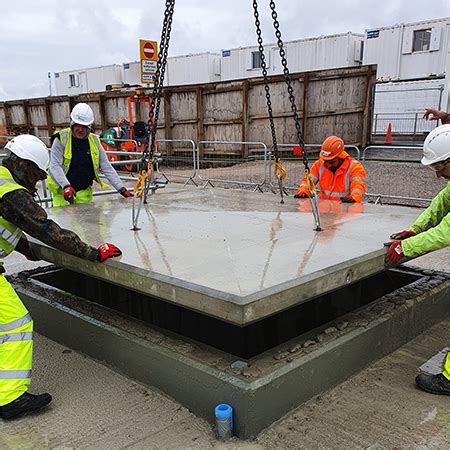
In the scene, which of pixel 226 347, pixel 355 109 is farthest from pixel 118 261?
pixel 355 109

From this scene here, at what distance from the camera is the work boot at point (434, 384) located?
3131 mm

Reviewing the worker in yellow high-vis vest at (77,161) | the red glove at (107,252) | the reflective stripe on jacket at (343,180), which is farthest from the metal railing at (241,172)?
the red glove at (107,252)

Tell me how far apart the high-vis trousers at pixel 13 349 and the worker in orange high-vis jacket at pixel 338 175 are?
3347 mm

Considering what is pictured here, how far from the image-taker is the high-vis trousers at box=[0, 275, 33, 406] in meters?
2.90

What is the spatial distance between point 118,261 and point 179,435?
114 cm

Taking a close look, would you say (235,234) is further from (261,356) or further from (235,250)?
(261,356)

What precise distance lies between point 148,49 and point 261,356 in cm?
1004

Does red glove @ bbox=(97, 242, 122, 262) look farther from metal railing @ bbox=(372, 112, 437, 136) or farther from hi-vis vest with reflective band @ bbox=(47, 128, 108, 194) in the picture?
metal railing @ bbox=(372, 112, 437, 136)

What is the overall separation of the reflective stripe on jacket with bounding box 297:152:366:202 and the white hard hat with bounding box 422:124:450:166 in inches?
80.0

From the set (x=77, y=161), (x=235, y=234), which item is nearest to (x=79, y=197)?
(x=77, y=161)

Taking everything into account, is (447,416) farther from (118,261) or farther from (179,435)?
(118,261)

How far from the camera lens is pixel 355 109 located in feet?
45.0

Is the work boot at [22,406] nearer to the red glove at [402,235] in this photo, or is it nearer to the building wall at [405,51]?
the red glove at [402,235]

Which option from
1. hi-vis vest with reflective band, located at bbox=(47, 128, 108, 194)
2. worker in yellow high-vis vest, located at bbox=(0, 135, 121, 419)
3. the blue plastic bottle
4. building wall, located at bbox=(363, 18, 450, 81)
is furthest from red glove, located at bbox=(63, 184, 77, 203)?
building wall, located at bbox=(363, 18, 450, 81)
